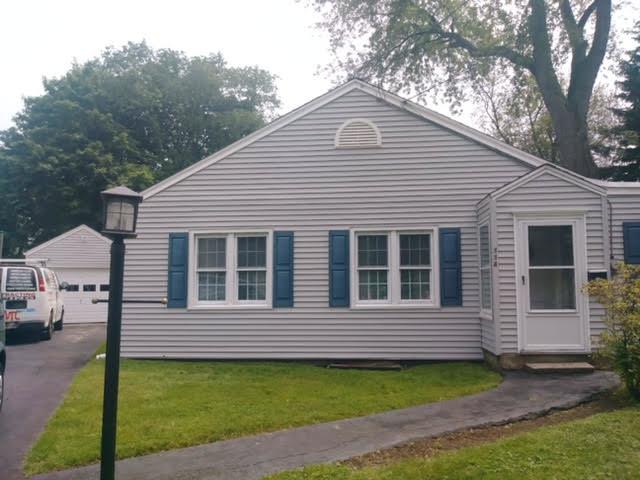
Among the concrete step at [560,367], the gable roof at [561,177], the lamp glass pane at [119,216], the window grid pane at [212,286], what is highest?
the gable roof at [561,177]

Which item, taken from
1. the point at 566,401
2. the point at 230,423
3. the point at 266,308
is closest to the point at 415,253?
the point at 266,308

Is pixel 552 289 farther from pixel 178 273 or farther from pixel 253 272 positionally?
pixel 178 273

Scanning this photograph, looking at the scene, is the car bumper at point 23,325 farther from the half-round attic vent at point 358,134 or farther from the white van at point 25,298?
the half-round attic vent at point 358,134

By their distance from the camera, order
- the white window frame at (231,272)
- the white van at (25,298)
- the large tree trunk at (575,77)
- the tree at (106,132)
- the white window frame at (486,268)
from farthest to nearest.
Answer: the tree at (106,132) → the large tree trunk at (575,77) → the white van at (25,298) → the white window frame at (231,272) → the white window frame at (486,268)

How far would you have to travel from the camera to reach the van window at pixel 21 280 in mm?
12734

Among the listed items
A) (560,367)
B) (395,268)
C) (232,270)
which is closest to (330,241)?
(395,268)

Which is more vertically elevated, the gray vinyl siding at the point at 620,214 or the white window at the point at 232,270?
the gray vinyl siding at the point at 620,214

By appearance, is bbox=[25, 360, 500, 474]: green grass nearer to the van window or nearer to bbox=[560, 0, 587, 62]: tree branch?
the van window

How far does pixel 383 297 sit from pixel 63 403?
563 cm

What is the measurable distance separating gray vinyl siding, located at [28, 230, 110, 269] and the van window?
21.5 ft

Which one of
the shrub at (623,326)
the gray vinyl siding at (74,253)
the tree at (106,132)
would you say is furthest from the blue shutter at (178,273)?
the tree at (106,132)

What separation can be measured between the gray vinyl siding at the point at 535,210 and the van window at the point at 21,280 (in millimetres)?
11368

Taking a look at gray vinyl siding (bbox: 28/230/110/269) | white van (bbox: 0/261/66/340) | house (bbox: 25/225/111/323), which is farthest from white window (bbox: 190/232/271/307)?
gray vinyl siding (bbox: 28/230/110/269)

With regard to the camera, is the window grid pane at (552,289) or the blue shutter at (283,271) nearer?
the window grid pane at (552,289)
